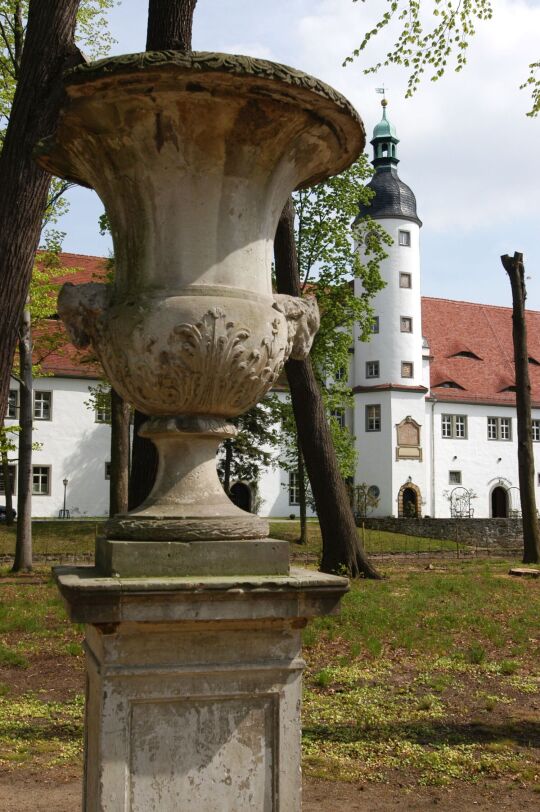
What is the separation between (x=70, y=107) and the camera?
3.21 metres

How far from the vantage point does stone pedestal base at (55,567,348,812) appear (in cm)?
300

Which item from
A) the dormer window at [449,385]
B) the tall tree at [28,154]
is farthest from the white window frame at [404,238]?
the tall tree at [28,154]

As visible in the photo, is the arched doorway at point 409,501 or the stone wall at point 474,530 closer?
the stone wall at point 474,530

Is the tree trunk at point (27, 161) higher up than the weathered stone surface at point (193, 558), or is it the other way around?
the tree trunk at point (27, 161)

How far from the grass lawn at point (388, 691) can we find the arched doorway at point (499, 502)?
32663 mm

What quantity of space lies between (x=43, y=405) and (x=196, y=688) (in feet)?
114

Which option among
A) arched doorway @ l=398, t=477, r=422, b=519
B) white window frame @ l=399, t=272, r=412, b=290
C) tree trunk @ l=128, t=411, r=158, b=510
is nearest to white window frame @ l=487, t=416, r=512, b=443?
arched doorway @ l=398, t=477, r=422, b=519

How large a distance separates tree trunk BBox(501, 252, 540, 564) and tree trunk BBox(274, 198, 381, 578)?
760cm

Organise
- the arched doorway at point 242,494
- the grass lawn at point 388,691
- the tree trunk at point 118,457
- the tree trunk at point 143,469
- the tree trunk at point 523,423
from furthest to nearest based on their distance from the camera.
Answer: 1. the arched doorway at point 242,494
2. the tree trunk at point 523,423
3. the tree trunk at point 118,457
4. the tree trunk at point 143,469
5. the grass lawn at point 388,691

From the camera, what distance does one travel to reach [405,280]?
4103 cm

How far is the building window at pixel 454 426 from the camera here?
140ft

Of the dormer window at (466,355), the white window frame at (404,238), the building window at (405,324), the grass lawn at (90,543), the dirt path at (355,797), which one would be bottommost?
the dirt path at (355,797)

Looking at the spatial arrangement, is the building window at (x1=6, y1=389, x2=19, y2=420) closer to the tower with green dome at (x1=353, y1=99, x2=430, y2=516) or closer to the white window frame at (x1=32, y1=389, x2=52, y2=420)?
the white window frame at (x1=32, y1=389, x2=52, y2=420)

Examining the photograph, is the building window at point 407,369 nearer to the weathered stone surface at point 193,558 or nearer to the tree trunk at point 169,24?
the tree trunk at point 169,24
